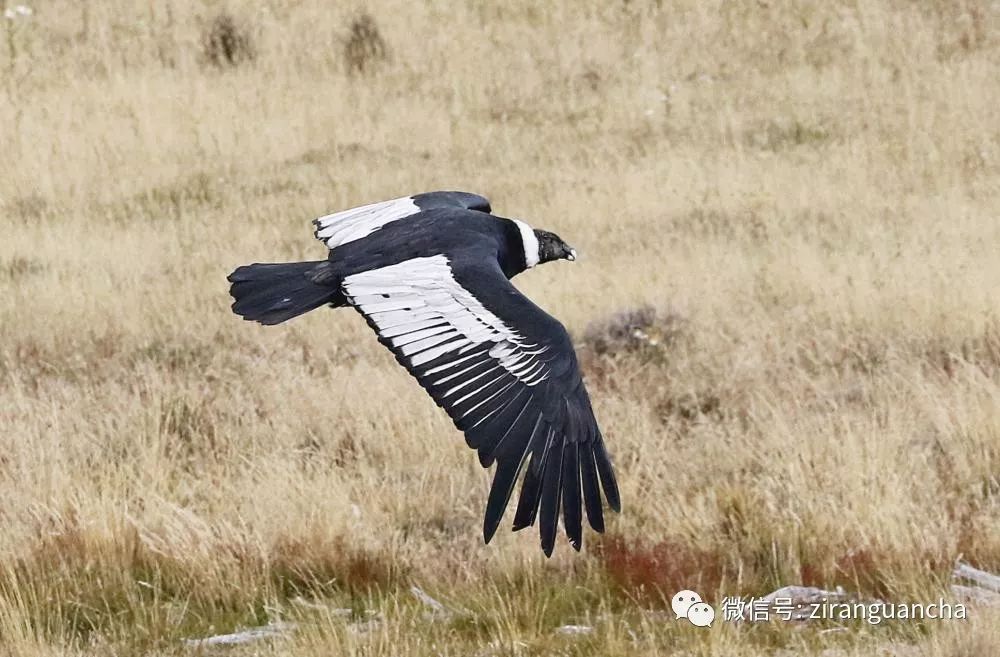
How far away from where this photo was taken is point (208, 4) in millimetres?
17234

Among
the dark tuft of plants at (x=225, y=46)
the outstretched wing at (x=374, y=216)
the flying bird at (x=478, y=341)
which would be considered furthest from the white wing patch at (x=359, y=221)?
the dark tuft of plants at (x=225, y=46)

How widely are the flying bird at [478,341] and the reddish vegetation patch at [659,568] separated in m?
0.45

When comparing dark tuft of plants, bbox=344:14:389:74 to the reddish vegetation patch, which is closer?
the reddish vegetation patch

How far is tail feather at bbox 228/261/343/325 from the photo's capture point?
4973 millimetres

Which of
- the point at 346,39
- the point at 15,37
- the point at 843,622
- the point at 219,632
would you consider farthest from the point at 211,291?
the point at 15,37

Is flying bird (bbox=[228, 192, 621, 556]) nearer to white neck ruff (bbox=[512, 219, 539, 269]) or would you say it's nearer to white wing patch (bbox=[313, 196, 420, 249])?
white wing patch (bbox=[313, 196, 420, 249])

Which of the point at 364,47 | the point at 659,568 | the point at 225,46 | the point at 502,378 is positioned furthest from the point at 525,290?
the point at 225,46

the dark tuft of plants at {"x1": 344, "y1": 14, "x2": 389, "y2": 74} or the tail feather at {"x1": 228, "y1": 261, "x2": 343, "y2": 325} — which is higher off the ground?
the dark tuft of plants at {"x1": 344, "y1": 14, "x2": 389, "y2": 74}

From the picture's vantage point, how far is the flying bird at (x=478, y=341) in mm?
3984

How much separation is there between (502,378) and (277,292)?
1.15m

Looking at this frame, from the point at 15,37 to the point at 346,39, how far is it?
11.7 ft

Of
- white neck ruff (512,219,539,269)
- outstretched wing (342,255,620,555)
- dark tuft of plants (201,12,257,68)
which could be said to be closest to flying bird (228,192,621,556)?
outstretched wing (342,255,620,555)

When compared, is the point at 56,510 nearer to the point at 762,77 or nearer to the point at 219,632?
the point at 219,632

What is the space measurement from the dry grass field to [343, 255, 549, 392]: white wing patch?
72 cm
